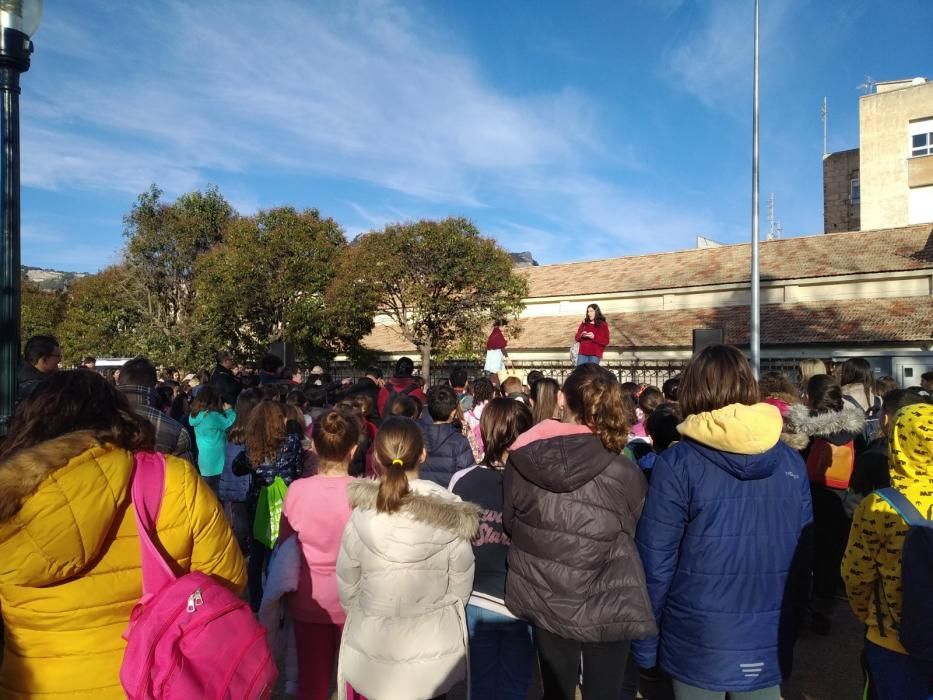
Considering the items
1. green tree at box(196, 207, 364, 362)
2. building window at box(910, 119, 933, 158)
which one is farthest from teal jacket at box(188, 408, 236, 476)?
building window at box(910, 119, 933, 158)

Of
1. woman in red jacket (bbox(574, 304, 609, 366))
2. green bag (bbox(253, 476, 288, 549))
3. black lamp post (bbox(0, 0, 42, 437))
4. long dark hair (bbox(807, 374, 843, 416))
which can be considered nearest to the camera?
black lamp post (bbox(0, 0, 42, 437))

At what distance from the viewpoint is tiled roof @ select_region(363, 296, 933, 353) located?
18.7 m

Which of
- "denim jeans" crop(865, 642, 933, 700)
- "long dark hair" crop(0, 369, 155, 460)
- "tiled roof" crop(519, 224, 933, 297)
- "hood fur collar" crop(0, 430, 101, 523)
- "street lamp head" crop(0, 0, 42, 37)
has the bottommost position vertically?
"denim jeans" crop(865, 642, 933, 700)

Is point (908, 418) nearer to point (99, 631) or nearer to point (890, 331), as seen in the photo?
point (99, 631)

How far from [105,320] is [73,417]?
34180 mm

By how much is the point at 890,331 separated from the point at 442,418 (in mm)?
17871

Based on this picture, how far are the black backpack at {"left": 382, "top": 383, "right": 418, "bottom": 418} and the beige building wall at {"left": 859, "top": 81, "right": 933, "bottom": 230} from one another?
1286 inches

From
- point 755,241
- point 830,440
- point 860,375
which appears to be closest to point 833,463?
point 830,440

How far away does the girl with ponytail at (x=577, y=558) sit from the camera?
8.96ft

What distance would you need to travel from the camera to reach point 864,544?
92.8 inches

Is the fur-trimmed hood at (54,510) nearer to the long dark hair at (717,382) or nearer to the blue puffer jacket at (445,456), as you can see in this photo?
the long dark hair at (717,382)

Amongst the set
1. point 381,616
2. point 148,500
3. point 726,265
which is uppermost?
point 726,265

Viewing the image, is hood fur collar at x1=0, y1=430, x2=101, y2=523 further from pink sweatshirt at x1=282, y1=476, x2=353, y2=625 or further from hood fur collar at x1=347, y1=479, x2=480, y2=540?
pink sweatshirt at x1=282, y1=476, x2=353, y2=625

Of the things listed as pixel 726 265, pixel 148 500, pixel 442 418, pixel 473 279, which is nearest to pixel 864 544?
pixel 148 500
